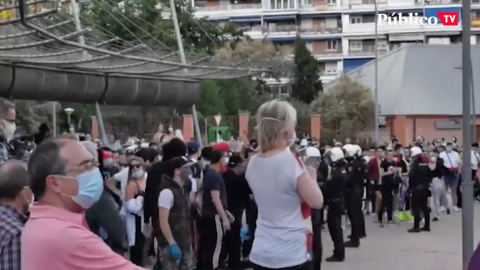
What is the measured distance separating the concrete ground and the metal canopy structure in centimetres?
509

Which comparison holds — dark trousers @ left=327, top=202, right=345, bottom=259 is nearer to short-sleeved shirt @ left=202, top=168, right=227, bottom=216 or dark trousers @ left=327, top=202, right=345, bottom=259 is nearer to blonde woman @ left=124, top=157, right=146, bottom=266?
short-sleeved shirt @ left=202, top=168, right=227, bottom=216

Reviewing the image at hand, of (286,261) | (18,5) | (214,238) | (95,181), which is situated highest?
(18,5)

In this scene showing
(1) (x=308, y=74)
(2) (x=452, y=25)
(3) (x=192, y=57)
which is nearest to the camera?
(3) (x=192, y=57)

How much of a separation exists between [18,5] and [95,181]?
907 centimetres

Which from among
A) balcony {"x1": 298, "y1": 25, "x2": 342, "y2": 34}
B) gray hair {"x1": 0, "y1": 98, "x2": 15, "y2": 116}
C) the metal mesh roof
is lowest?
gray hair {"x1": 0, "y1": 98, "x2": 15, "y2": 116}

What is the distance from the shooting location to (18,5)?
12633 mm

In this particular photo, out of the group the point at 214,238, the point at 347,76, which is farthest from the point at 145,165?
the point at 347,76

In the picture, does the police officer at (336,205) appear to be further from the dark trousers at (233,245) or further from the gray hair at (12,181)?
the gray hair at (12,181)

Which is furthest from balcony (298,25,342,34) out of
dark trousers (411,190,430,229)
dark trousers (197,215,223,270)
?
dark trousers (197,215,223,270)

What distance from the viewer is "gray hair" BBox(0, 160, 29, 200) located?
5488 millimetres

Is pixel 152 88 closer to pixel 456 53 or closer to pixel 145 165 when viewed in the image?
pixel 145 165

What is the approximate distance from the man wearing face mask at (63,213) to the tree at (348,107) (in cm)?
5571

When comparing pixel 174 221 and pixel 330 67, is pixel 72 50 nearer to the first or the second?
pixel 174 221

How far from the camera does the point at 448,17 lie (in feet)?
278
